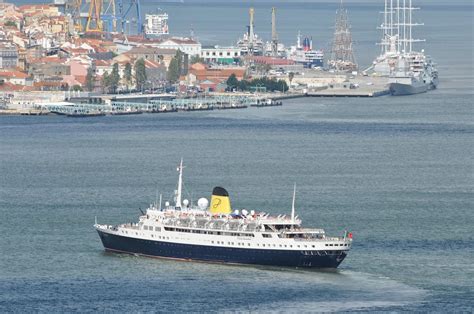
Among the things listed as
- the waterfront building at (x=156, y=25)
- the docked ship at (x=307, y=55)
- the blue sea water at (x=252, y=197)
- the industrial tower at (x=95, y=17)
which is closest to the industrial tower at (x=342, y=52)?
the docked ship at (x=307, y=55)

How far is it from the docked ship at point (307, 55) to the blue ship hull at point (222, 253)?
50224 millimetres

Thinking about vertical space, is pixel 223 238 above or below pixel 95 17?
below

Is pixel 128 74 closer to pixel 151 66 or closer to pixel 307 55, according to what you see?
pixel 151 66

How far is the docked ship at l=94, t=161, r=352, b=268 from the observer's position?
2762cm

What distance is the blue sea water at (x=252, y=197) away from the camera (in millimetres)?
25984

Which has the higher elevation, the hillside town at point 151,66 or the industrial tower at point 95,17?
the industrial tower at point 95,17

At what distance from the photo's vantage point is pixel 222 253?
2806 centimetres

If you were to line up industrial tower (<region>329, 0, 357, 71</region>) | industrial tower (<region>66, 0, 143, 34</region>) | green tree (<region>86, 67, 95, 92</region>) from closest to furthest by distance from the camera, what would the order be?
green tree (<region>86, 67, 95, 92</region>) < industrial tower (<region>329, 0, 357, 71</region>) < industrial tower (<region>66, 0, 143, 34</region>)

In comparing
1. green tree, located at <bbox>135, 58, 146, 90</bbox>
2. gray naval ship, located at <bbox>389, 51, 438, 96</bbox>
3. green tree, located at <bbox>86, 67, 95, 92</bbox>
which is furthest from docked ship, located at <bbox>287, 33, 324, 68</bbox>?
green tree, located at <bbox>86, 67, 95, 92</bbox>

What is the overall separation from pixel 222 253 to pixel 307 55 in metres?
52.2

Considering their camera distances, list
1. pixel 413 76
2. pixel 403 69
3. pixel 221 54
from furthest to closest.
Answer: pixel 221 54, pixel 403 69, pixel 413 76

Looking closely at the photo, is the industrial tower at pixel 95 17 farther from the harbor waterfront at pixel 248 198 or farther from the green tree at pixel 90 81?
the harbor waterfront at pixel 248 198

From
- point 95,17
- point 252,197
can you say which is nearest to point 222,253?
point 252,197

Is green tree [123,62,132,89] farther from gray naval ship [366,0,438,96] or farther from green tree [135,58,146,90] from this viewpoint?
gray naval ship [366,0,438,96]
